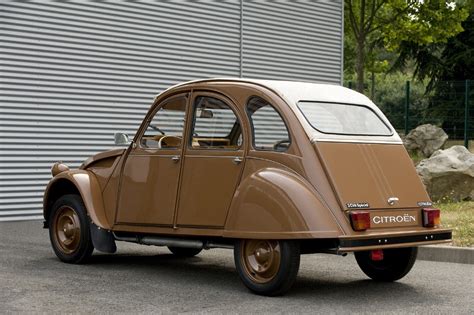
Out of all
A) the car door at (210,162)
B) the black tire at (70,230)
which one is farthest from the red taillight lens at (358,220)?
the black tire at (70,230)

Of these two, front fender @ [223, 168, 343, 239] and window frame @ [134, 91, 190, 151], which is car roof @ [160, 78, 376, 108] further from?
front fender @ [223, 168, 343, 239]

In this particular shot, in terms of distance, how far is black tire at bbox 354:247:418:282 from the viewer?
333 inches

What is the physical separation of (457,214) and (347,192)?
6402mm

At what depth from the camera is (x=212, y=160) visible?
838cm

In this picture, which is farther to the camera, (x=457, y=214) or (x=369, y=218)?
(x=457, y=214)

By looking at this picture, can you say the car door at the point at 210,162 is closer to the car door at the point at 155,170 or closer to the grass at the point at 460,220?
the car door at the point at 155,170

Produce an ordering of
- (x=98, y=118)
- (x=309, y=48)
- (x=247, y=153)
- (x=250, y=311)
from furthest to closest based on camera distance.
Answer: (x=309, y=48) → (x=98, y=118) → (x=247, y=153) → (x=250, y=311)

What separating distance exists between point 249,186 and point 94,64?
326 inches

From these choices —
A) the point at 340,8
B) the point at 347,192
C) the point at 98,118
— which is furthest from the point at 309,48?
the point at 347,192

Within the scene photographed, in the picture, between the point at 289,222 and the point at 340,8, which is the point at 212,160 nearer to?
the point at 289,222

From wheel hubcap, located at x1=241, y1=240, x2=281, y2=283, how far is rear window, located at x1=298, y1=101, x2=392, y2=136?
1177 millimetres

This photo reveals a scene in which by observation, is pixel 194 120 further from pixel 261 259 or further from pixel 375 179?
pixel 375 179

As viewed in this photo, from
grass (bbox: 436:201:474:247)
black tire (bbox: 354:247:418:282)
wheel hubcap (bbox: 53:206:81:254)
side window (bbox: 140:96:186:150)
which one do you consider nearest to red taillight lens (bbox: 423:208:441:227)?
black tire (bbox: 354:247:418:282)

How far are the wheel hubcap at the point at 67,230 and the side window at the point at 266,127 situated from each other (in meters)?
2.48
